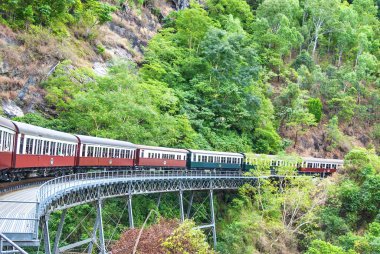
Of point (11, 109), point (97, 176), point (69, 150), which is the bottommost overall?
point (97, 176)

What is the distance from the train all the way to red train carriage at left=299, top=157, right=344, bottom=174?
0.10 metres

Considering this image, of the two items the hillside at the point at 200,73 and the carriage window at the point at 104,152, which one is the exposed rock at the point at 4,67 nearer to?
the hillside at the point at 200,73

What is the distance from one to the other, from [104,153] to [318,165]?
2850 cm

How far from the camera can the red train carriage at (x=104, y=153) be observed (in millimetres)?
34719

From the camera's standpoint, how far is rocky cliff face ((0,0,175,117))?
4525 centimetres

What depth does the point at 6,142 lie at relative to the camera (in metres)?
23.1

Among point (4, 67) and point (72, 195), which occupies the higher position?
point (4, 67)

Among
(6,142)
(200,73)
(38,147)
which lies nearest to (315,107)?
(200,73)

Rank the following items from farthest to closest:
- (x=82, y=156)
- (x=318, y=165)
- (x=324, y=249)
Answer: (x=318, y=165) < (x=82, y=156) < (x=324, y=249)

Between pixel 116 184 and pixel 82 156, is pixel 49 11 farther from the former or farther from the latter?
pixel 116 184

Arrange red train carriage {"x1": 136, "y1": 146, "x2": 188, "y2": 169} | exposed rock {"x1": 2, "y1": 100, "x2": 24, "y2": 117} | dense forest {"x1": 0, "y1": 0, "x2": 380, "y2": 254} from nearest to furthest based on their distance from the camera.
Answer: red train carriage {"x1": 136, "y1": 146, "x2": 188, "y2": 169} < dense forest {"x1": 0, "y1": 0, "x2": 380, "y2": 254} < exposed rock {"x1": 2, "y1": 100, "x2": 24, "y2": 117}

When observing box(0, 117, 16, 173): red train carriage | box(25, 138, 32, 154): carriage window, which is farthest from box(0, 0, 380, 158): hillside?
box(0, 117, 16, 173): red train carriage

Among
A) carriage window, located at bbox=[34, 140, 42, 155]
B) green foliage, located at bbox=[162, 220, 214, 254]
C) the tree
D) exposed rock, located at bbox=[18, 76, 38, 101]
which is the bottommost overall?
green foliage, located at bbox=[162, 220, 214, 254]

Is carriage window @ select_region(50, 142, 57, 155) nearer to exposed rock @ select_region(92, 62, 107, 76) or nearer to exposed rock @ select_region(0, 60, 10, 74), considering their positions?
exposed rock @ select_region(0, 60, 10, 74)
